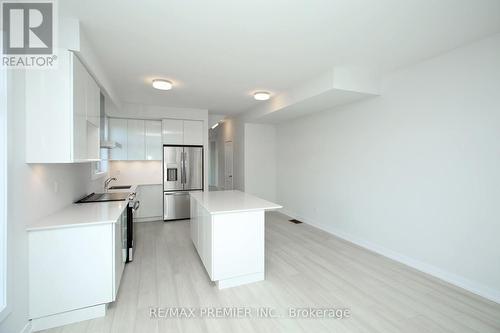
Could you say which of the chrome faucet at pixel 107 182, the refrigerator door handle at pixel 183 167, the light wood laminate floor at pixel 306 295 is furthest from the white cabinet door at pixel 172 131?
the light wood laminate floor at pixel 306 295

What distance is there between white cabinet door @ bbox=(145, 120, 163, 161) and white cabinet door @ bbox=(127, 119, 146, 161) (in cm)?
11

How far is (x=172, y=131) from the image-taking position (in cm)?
539

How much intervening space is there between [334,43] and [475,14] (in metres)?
1.21

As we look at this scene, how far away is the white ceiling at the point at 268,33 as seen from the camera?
1.93 meters

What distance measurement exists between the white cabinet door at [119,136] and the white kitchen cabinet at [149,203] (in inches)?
33.5

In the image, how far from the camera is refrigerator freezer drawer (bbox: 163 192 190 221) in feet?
17.3

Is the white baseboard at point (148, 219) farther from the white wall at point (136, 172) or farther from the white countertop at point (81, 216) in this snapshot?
the white countertop at point (81, 216)

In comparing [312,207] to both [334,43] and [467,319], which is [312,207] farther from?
[334,43]

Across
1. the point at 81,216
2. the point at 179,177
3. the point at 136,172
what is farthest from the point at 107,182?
the point at 81,216

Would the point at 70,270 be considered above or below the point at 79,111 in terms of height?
below

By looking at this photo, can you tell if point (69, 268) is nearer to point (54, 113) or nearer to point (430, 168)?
point (54, 113)

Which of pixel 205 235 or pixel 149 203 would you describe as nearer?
pixel 205 235

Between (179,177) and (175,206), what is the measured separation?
2.29 ft

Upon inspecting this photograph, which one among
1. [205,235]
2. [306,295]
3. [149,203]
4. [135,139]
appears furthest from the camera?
[149,203]
